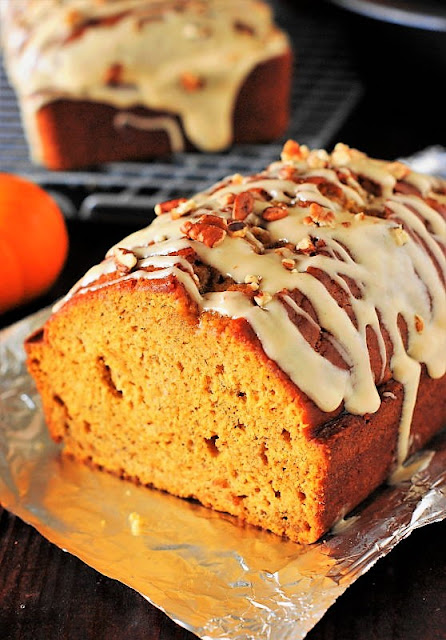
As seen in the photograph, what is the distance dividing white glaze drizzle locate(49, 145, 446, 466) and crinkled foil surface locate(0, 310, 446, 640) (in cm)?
24

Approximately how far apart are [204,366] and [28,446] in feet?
2.41

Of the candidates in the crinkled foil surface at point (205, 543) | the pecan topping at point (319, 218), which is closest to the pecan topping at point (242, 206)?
the pecan topping at point (319, 218)

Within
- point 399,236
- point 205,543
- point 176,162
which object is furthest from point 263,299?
point 176,162

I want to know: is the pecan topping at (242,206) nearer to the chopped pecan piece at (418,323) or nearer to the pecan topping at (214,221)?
the pecan topping at (214,221)

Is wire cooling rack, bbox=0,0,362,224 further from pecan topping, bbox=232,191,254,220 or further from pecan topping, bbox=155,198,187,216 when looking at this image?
pecan topping, bbox=232,191,254,220

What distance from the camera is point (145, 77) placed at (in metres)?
3.90

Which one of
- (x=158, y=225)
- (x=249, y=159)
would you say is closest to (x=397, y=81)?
(x=249, y=159)

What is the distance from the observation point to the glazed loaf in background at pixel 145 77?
3.87 m

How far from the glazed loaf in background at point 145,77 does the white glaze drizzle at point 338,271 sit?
1.58 meters

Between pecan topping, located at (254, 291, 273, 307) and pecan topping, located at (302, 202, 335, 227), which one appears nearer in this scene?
pecan topping, located at (254, 291, 273, 307)

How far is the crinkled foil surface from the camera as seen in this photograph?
1933mm

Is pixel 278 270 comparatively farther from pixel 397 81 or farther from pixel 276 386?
pixel 397 81

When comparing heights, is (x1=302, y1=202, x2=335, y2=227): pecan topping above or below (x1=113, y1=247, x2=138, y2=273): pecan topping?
above

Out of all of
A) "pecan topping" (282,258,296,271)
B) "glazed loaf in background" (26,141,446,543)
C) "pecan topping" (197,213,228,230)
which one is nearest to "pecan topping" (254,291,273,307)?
"glazed loaf in background" (26,141,446,543)
